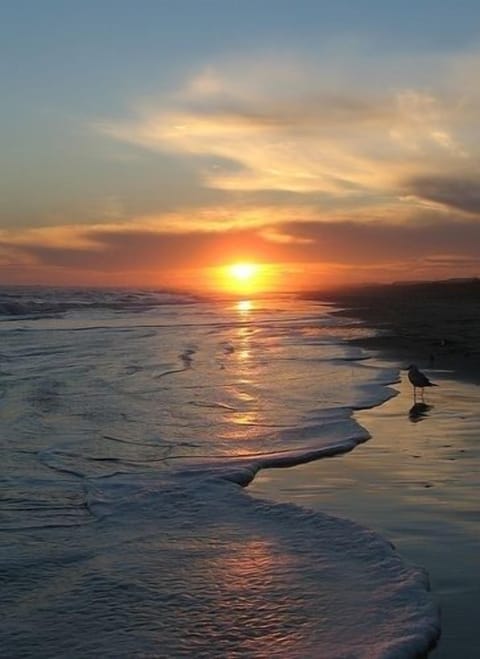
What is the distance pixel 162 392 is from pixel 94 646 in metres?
12.0

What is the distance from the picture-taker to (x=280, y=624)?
545 centimetres

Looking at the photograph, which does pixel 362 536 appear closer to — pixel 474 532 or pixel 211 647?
pixel 474 532

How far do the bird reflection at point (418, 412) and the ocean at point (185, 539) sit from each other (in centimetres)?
87

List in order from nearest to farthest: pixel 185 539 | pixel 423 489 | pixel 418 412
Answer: pixel 185 539
pixel 423 489
pixel 418 412

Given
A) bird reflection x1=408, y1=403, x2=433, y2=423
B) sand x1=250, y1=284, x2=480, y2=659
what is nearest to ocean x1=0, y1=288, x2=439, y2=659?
sand x1=250, y1=284, x2=480, y2=659

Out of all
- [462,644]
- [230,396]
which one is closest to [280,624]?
[462,644]

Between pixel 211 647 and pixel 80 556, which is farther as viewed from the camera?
pixel 80 556

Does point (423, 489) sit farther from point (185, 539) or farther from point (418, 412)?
point (418, 412)

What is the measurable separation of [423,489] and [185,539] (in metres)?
2.83

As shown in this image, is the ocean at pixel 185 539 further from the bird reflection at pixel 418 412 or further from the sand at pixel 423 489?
the bird reflection at pixel 418 412

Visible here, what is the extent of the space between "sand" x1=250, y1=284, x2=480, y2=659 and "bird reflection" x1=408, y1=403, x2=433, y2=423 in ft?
0.06

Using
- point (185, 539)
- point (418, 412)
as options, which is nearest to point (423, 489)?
point (185, 539)

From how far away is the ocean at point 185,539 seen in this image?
5316 millimetres

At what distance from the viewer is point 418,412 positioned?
14.2m
